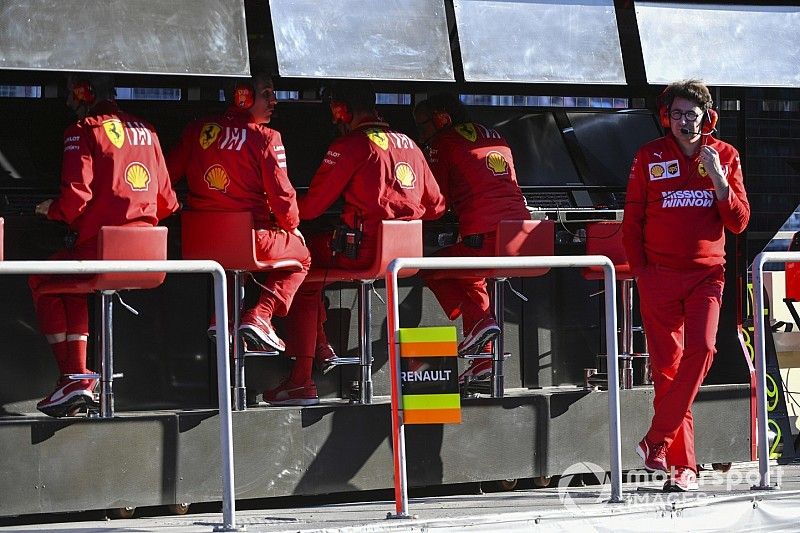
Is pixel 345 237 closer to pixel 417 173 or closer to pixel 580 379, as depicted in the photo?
pixel 417 173

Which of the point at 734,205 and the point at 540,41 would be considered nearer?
the point at 734,205

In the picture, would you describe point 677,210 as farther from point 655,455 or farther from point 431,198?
point 431,198

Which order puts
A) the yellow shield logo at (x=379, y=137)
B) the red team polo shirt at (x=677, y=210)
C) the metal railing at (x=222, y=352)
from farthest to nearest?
the yellow shield logo at (x=379, y=137) < the red team polo shirt at (x=677, y=210) < the metal railing at (x=222, y=352)

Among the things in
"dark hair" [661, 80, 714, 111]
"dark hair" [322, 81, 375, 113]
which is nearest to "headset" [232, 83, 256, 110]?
"dark hair" [322, 81, 375, 113]

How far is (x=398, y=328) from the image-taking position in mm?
5461

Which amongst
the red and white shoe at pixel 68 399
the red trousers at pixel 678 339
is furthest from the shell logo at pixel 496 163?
the red and white shoe at pixel 68 399

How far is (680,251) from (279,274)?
1759 mm

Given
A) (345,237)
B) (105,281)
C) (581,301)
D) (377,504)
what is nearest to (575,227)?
(581,301)

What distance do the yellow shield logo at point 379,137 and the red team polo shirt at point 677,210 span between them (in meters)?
1.13

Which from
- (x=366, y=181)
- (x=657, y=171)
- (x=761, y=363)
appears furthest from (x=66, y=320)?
(x=761, y=363)

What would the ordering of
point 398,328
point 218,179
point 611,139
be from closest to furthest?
point 398,328
point 218,179
point 611,139

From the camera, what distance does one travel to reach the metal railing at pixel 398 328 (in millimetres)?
5430

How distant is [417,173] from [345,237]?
465 mm

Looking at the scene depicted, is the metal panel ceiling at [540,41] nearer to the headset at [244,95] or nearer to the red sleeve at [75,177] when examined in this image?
the headset at [244,95]
